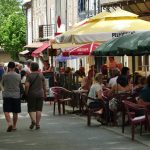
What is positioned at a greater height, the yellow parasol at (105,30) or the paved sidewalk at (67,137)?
the yellow parasol at (105,30)

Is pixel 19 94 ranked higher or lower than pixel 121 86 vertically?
lower

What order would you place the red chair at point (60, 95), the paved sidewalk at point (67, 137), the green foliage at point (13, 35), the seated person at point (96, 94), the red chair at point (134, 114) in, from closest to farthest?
the paved sidewalk at point (67, 137), the red chair at point (134, 114), the seated person at point (96, 94), the red chair at point (60, 95), the green foliage at point (13, 35)

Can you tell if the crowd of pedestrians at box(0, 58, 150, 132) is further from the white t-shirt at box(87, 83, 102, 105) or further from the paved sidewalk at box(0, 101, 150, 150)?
the paved sidewalk at box(0, 101, 150, 150)

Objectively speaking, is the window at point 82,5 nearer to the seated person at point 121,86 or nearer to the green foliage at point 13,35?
the seated person at point 121,86

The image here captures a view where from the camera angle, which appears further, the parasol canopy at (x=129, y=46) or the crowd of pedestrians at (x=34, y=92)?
the crowd of pedestrians at (x=34, y=92)

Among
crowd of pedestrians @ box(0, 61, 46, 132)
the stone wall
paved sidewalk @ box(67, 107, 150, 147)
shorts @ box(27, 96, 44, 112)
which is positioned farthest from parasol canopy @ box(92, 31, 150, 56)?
the stone wall

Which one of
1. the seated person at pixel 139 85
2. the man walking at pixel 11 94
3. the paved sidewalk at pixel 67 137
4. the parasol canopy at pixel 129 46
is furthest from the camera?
the man walking at pixel 11 94

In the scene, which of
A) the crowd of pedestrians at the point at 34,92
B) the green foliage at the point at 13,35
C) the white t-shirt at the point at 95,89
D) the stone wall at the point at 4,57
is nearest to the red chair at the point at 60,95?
the white t-shirt at the point at 95,89

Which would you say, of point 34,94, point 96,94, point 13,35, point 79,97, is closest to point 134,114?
point 96,94

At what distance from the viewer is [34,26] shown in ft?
233

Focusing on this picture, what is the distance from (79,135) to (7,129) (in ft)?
7.65

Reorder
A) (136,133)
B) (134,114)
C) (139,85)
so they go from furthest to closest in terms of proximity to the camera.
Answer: (139,85)
(136,133)
(134,114)

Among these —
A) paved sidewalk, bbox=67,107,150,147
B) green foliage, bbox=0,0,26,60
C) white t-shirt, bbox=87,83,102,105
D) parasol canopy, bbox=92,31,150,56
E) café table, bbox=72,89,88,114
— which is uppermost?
green foliage, bbox=0,0,26,60

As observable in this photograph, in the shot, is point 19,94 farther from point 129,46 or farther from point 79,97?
point 79,97
